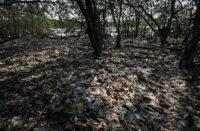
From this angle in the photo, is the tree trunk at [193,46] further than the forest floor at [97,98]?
Yes

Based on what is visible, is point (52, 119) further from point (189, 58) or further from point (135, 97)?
point (189, 58)

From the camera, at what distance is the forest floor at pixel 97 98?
77.8 inches

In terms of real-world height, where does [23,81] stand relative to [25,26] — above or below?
below

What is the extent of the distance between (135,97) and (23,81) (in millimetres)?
3040

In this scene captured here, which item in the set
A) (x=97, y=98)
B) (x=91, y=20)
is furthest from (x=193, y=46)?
(x=91, y=20)

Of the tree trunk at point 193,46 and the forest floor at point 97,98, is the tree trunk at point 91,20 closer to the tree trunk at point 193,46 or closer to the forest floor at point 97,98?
the forest floor at point 97,98

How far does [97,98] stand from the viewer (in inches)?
99.0

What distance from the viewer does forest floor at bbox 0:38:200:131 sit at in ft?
6.48

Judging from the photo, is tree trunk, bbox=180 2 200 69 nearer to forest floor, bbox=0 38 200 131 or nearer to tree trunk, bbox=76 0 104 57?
forest floor, bbox=0 38 200 131

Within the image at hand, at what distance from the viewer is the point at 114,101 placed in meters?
2.47

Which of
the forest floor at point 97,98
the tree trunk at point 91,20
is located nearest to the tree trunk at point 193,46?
the forest floor at point 97,98

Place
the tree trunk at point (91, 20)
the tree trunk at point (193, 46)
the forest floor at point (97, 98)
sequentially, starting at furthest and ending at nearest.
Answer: the tree trunk at point (91, 20) < the tree trunk at point (193, 46) < the forest floor at point (97, 98)

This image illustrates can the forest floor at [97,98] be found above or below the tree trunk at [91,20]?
below

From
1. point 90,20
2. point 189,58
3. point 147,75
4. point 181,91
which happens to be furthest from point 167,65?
point 90,20
